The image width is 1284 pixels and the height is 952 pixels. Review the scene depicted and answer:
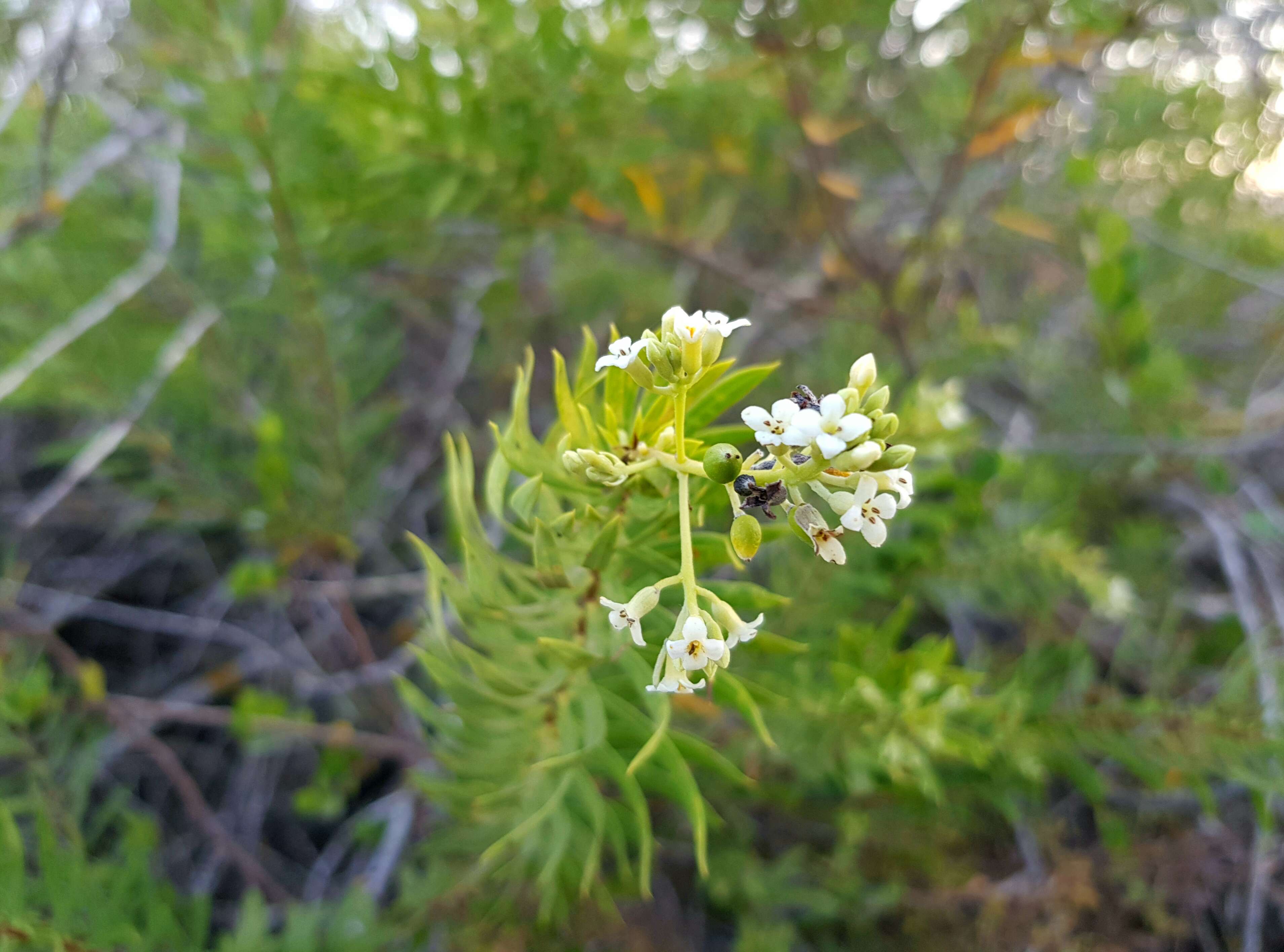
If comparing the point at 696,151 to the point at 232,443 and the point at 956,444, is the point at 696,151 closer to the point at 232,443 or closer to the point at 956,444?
the point at 956,444

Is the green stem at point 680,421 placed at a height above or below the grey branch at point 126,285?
below

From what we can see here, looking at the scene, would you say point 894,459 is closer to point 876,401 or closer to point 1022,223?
point 876,401

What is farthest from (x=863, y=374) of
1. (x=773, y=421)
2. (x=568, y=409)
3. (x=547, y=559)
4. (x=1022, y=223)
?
(x=1022, y=223)

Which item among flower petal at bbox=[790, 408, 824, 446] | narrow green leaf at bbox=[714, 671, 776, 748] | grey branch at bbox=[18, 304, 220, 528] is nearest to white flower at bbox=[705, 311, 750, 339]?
flower petal at bbox=[790, 408, 824, 446]

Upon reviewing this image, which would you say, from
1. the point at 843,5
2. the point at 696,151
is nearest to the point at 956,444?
the point at 843,5

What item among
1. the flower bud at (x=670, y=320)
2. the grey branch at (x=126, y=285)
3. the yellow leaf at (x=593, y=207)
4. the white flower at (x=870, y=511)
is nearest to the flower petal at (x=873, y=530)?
the white flower at (x=870, y=511)

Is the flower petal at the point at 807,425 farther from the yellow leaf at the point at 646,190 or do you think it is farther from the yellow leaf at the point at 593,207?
the yellow leaf at the point at 646,190
